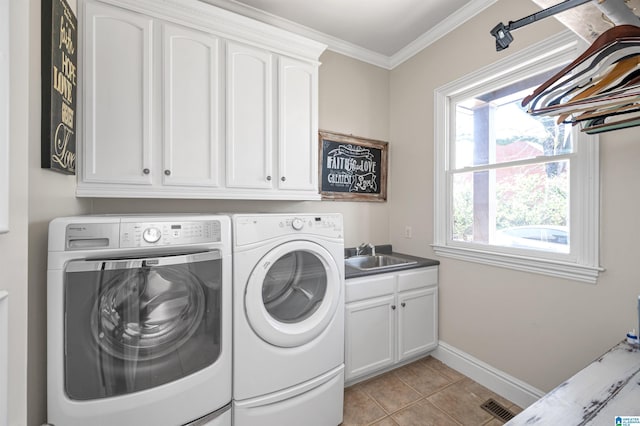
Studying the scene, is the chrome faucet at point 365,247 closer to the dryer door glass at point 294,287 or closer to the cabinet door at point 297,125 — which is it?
the cabinet door at point 297,125

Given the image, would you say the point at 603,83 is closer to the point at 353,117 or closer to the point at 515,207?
the point at 515,207

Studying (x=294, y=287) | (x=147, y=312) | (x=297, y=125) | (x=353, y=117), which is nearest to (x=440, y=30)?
(x=353, y=117)

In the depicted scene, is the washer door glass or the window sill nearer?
the washer door glass

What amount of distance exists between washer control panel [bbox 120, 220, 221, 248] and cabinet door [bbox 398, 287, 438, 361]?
151 centimetres

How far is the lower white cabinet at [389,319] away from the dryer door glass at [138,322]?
3.18ft

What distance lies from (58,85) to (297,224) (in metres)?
1.19

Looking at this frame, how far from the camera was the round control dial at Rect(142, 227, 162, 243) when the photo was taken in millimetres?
1139

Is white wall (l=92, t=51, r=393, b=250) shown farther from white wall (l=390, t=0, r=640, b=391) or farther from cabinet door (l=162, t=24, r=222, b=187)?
cabinet door (l=162, t=24, r=222, b=187)

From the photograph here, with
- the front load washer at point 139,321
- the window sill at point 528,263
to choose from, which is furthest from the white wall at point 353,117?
the front load washer at point 139,321

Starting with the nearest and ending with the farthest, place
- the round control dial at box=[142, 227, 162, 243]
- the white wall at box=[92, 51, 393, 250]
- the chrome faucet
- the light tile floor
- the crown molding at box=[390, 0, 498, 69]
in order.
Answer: the round control dial at box=[142, 227, 162, 243] → the light tile floor → the crown molding at box=[390, 0, 498, 69] → the white wall at box=[92, 51, 393, 250] → the chrome faucet

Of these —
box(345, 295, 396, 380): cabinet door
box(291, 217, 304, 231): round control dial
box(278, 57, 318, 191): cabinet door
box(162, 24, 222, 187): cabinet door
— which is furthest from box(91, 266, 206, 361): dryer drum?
box(345, 295, 396, 380): cabinet door

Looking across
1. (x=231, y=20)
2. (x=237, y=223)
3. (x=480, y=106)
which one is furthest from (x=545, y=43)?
(x=237, y=223)

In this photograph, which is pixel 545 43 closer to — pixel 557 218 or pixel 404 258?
pixel 557 218

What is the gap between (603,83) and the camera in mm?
917
